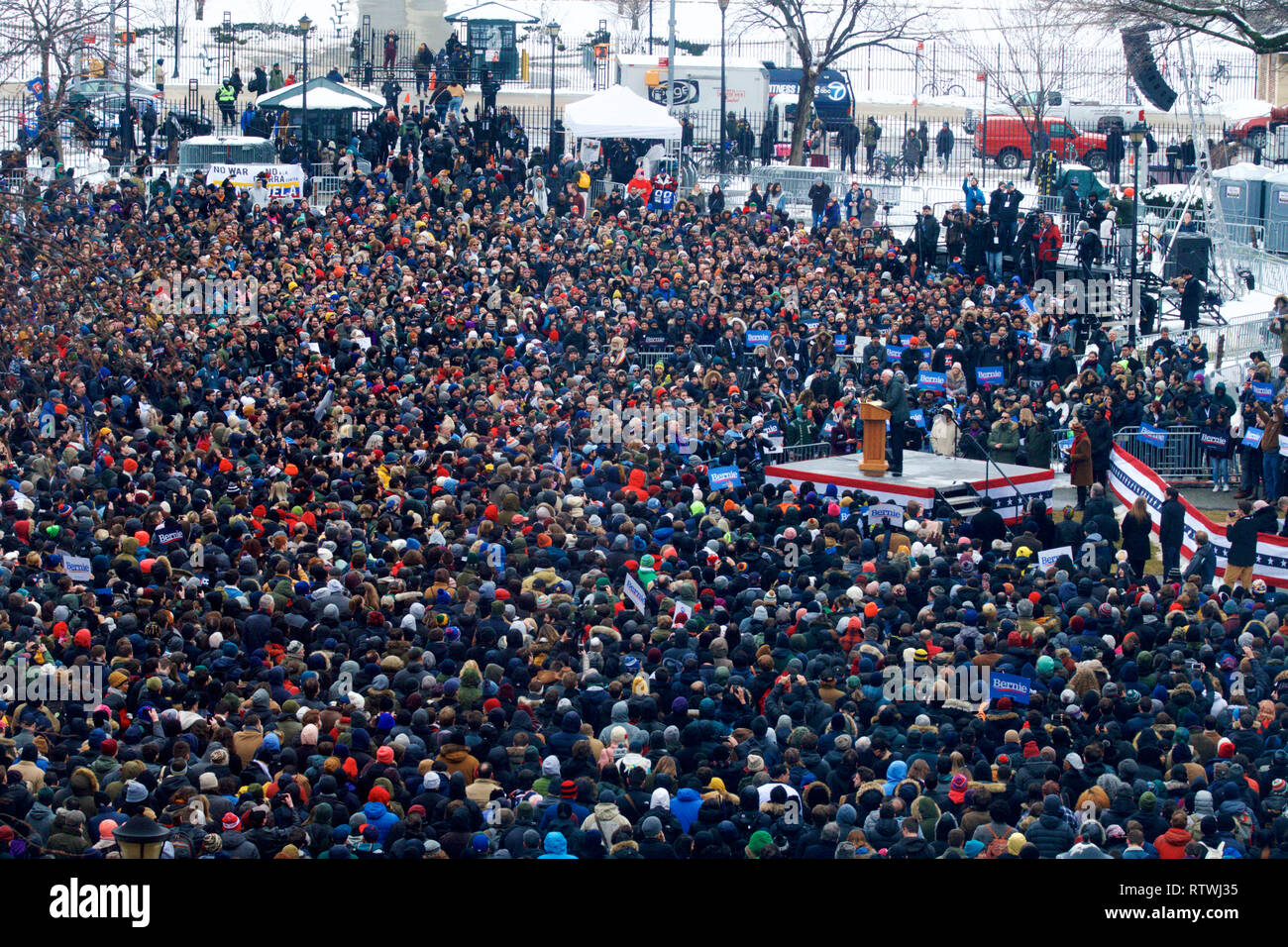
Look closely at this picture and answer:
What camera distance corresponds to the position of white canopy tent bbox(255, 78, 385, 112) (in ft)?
113

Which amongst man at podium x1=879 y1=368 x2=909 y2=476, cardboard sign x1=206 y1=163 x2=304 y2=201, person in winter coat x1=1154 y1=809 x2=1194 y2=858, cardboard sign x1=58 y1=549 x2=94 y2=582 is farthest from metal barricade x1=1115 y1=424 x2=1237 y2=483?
cardboard sign x1=206 y1=163 x2=304 y2=201

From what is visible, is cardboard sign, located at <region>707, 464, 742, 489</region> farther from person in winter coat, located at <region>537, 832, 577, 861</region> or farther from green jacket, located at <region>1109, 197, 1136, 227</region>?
green jacket, located at <region>1109, 197, 1136, 227</region>

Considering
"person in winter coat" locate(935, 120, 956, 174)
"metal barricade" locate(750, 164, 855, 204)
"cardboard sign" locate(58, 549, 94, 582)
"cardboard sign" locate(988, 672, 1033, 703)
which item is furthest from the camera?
"person in winter coat" locate(935, 120, 956, 174)

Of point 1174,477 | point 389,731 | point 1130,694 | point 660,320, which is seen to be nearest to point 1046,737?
point 1130,694

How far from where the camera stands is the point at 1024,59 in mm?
52656

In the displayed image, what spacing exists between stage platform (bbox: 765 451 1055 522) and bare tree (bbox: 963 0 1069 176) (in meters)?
27.2

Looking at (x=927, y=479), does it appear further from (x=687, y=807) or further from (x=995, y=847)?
(x=995, y=847)

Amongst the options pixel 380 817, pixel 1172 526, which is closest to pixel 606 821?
pixel 380 817

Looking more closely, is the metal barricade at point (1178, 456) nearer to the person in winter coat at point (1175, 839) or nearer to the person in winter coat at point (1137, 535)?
the person in winter coat at point (1137, 535)

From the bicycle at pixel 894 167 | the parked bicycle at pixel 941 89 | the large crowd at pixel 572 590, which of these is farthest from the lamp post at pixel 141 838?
the parked bicycle at pixel 941 89

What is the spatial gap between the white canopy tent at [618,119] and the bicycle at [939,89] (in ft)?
81.0

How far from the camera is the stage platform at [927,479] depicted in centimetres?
1947
